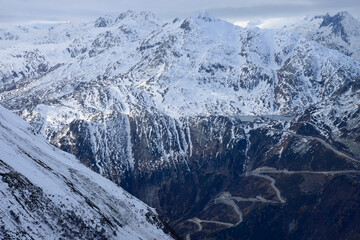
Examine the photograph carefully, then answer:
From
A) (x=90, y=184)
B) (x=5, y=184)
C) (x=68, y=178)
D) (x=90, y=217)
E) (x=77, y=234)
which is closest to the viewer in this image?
(x=5, y=184)

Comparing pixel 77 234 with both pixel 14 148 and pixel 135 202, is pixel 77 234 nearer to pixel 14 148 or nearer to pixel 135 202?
pixel 14 148

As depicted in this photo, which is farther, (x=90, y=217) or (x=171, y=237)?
(x=171, y=237)

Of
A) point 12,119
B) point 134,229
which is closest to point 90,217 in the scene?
point 134,229

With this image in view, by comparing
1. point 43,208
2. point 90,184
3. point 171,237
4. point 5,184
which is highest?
point 5,184

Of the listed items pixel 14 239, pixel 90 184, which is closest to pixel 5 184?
pixel 14 239

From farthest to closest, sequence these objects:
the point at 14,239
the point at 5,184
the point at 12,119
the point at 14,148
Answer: the point at 12,119
the point at 14,148
the point at 5,184
the point at 14,239

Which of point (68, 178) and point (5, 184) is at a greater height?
point (5, 184)
